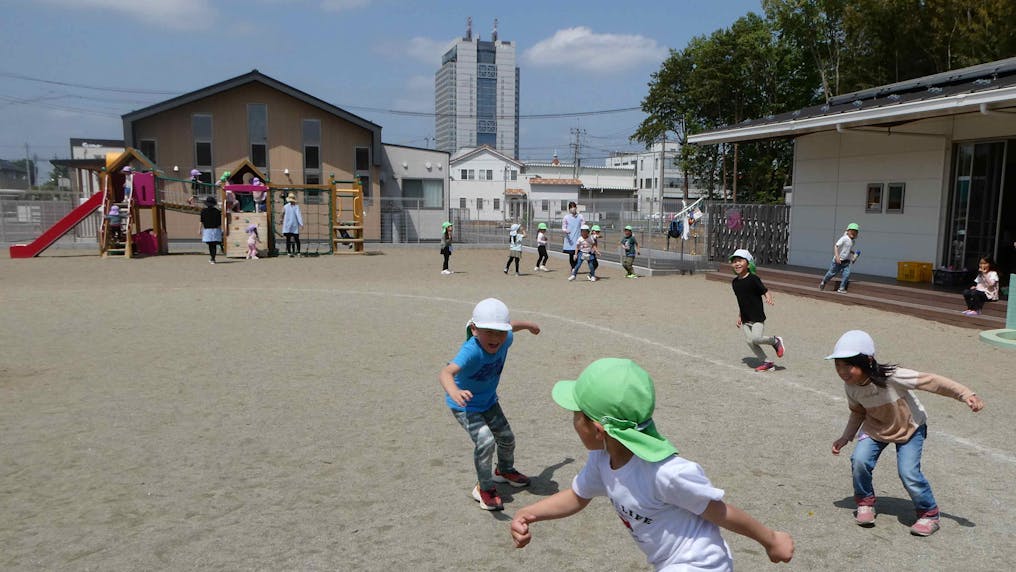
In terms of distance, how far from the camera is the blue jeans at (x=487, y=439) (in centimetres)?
428

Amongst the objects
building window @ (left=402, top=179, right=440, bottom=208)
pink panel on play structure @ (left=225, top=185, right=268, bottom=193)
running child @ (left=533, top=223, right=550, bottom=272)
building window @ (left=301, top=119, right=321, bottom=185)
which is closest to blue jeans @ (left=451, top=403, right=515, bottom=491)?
running child @ (left=533, top=223, right=550, bottom=272)

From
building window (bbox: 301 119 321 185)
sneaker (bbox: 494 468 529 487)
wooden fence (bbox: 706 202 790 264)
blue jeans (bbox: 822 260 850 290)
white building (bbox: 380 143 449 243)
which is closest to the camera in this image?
sneaker (bbox: 494 468 529 487)

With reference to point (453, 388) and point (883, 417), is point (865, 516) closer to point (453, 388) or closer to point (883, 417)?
point (883, 417)

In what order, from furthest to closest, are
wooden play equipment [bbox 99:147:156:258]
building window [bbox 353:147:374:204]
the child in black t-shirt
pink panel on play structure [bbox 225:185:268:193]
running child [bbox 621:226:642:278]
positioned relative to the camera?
1. building window [bbox 353:147:374:204]
2. pink panel on play structure [bbox 225:185:268:193]
3. wooden play equipment [bbox 99:147:156:258]
4. running child [bbox 621:226:642:278]
5. the child in black t-shirt

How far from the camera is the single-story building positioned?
1340 cm

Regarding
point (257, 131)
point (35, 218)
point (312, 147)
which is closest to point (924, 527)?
point (312, 147)

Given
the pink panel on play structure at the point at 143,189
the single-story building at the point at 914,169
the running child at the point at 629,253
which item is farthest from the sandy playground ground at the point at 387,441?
the pink panel on play structure at the point at 143,189

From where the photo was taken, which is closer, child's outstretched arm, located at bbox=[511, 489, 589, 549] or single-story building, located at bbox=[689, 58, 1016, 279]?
child's outstretched arm, located at bbox=[511, 489, 589, 549]

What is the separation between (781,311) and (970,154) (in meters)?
5.61

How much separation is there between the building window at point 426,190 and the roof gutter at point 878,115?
1999cm

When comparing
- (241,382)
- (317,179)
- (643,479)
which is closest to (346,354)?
(241,382)

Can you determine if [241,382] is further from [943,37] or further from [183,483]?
[943,37]

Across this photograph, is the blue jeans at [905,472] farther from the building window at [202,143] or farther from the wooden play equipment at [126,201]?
the building window at [202,143]

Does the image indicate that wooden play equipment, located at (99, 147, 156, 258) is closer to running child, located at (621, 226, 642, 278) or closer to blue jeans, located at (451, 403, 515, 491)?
running child, located at (621, 226, 642, 278)
